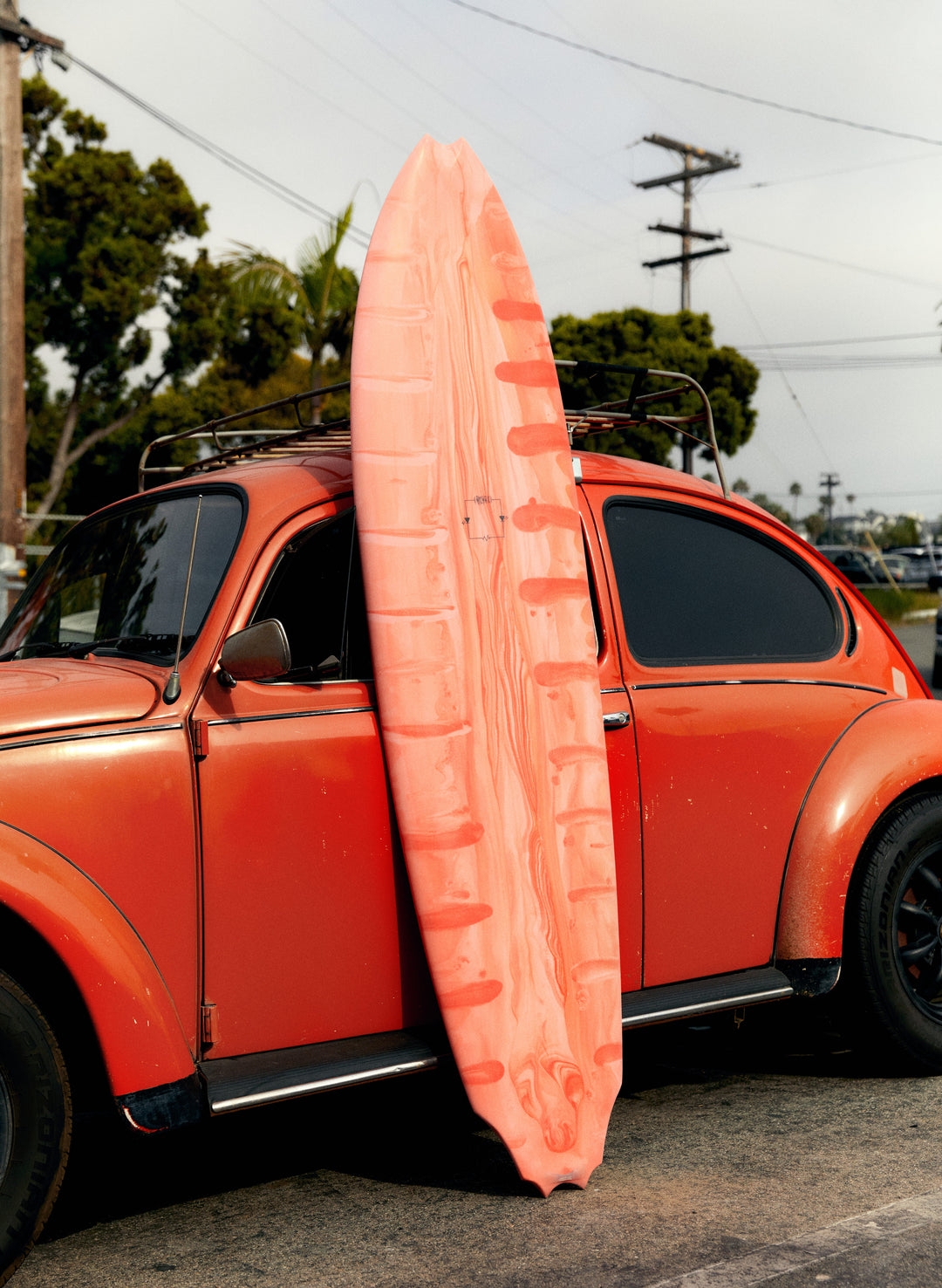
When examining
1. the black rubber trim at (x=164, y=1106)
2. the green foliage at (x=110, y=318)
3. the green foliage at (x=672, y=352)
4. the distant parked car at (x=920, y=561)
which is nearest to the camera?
the black rubber trim at (x=164, y=1106)

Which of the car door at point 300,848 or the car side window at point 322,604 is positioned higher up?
the car side window at point 322,604

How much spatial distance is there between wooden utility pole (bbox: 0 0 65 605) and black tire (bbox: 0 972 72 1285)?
8806mm

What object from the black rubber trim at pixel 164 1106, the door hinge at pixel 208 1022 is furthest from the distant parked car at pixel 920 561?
the black rubber trim at pixel 164 1106

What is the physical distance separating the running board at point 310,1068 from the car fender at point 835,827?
1.30 meters

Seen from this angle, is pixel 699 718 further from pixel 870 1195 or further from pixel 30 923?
pixel 30 923

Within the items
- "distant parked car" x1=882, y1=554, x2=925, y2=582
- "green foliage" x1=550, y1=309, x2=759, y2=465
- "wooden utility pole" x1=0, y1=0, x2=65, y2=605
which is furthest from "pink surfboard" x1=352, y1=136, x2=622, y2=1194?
"distant parked car" x1=882, y1=554, x2=925, y2=582

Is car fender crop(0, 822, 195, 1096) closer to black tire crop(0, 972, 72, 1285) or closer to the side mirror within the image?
black tire crop(0, 972, 72, 1285)

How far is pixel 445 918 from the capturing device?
11.0 feet

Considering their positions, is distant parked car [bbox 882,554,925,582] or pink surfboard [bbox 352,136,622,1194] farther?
distant parked car [bbox 882,554,925,582]

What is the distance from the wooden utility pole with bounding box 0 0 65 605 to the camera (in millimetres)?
11227

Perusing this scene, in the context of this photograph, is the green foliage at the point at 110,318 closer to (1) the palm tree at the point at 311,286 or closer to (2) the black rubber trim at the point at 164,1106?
(1) the palm tree at the point at 311,286

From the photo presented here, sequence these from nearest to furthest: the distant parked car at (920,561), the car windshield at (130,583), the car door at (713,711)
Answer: the car windshield at (130,583) → the car door at (713,711) → the distant parked car at (920,561)

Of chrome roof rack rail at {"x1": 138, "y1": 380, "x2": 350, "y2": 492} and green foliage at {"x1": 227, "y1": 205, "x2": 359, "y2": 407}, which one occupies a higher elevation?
green foliage at {"x1": 227, "y1": 205, "x2": 359, "y2": 407}

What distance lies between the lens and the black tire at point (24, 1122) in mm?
2838
